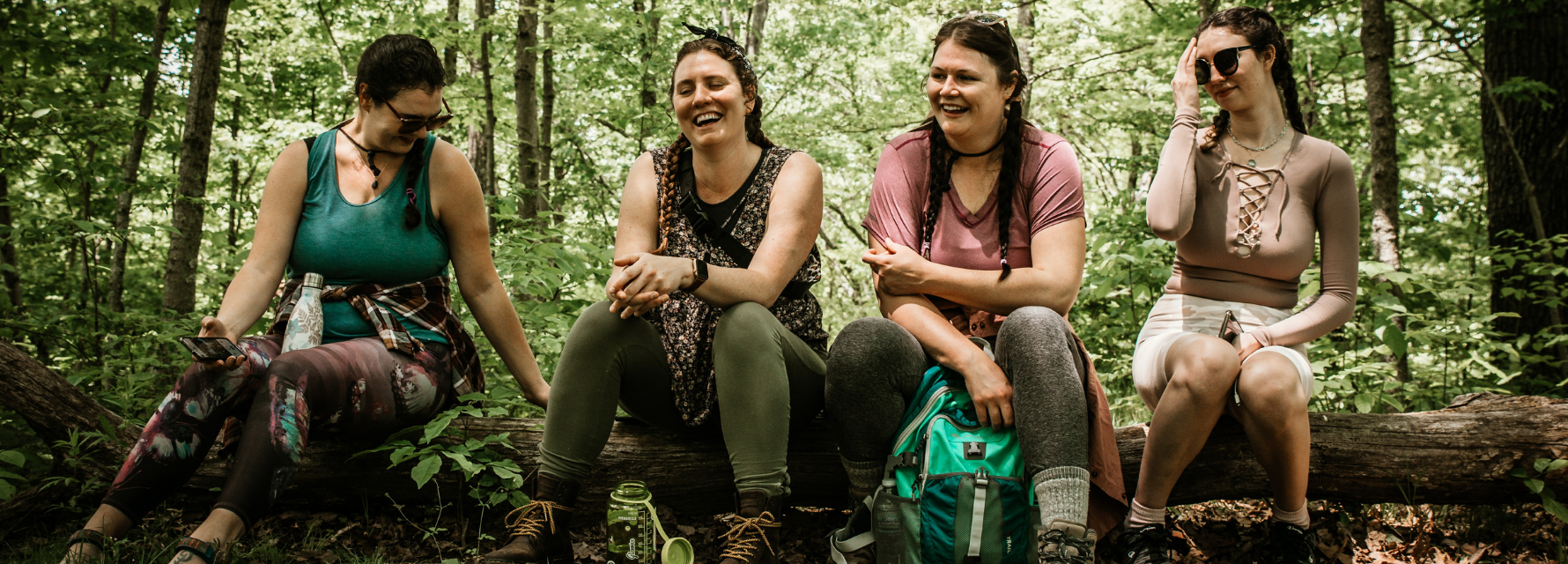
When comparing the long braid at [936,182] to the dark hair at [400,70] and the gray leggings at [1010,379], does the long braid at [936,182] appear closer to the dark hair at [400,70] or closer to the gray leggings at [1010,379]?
the gray leggings at [1010,379]

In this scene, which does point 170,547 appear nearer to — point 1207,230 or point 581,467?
point 581,467

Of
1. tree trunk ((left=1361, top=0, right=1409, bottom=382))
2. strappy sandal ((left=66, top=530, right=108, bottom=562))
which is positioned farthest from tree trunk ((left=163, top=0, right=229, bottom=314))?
tree trunk ((left=1361, top=0, right=1409, bottom=382))

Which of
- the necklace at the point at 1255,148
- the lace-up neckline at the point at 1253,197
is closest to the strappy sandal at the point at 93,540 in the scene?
the lace-up neckline at the point at 1253,197

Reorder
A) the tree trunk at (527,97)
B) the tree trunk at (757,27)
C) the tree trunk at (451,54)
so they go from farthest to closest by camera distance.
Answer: the tree trunk at (757,27) < the tree trunk at (451,54) < the tree trunk at (527,97)

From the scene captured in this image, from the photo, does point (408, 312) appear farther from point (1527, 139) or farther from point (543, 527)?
point (1527, 139)

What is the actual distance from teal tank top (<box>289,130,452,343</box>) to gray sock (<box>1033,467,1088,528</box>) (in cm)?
193

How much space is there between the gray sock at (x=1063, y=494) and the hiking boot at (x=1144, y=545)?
42cm

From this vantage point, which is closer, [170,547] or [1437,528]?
[170,547]

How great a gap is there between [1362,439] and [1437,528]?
20.1 inches

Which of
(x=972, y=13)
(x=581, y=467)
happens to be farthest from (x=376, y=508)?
(x=972, y=13)

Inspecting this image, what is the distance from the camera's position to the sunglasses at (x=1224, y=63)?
258 cm

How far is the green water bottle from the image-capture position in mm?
2109

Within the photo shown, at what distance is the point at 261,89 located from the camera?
34.3ft

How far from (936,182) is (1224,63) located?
97 centimetres
